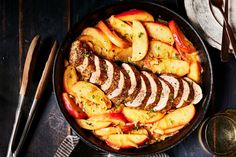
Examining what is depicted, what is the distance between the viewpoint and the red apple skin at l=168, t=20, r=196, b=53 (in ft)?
8.55

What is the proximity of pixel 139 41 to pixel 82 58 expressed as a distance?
306 mm

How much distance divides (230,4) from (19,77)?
1197 millimetres

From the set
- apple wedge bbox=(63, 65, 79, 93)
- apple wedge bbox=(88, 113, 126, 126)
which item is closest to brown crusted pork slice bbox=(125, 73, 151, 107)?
apple wedge bbox=(88, 113, 126, 126)

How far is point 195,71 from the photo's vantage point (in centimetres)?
263

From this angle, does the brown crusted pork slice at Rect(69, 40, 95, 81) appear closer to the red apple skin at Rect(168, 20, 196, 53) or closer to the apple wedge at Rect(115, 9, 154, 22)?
the apple wedge at Rect(115, 9, 154, 22)

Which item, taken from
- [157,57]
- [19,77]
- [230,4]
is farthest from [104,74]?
[230,4]

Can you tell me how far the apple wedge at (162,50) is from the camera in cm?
262

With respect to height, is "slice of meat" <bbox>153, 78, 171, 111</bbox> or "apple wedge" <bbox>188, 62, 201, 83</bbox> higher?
"apple wedge" <bbox>188, 62, 201, 83</bbox>

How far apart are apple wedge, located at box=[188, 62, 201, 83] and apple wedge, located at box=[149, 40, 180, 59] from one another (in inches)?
3.7

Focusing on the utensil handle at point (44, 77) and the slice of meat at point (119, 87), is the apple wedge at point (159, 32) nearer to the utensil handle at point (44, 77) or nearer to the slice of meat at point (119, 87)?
the slice of meat at point (119, 87)

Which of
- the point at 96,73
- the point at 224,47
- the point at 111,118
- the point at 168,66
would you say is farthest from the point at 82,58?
the point at 224,47

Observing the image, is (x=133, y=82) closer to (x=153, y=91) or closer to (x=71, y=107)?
(x=153, y=91)

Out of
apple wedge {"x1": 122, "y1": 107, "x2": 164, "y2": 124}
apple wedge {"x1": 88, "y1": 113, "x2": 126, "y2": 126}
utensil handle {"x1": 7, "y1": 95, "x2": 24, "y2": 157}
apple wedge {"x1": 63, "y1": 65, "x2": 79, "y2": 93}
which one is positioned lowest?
utensil handle {"x1": 7, "y1": 95, "x2": 24, "y2": 157}

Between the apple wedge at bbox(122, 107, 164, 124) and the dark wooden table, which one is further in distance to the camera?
the dark wooden table
